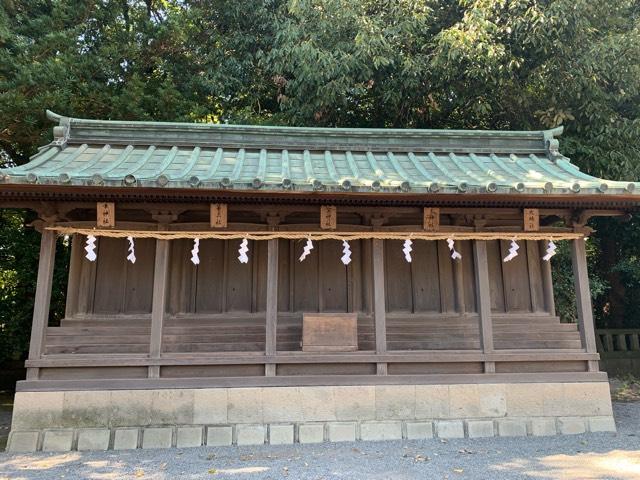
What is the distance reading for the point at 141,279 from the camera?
7086mm

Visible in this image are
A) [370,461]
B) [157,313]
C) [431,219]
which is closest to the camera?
[370,461]

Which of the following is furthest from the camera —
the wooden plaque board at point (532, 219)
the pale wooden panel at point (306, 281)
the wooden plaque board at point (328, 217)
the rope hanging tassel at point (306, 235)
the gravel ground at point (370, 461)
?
the pale wooden panel at point (306, 281)

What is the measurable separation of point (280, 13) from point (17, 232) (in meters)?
9.01

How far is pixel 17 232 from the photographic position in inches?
425

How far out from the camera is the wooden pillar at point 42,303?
595 centimetres

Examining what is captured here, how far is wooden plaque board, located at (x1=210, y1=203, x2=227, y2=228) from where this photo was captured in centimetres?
636

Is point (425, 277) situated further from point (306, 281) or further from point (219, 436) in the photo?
point (219, 436)

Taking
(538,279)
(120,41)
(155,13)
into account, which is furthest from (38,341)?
(155,13)

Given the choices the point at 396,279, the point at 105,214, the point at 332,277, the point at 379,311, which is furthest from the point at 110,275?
the point at 396,279

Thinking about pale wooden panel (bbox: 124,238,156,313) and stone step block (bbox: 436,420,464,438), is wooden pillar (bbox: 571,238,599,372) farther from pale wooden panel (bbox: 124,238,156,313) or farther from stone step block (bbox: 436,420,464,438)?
pale wooden panel (bbox: 124,238,156,313)

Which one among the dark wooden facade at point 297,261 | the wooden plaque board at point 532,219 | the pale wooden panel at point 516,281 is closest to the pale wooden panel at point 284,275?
the dark wooden facade at point 297,261

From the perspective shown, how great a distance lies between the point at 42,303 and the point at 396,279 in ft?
17.6

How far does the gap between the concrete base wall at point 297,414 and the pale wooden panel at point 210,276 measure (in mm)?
1520

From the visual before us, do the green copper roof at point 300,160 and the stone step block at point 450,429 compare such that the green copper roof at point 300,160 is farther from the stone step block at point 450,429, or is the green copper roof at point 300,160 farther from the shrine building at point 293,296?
the stone step block at point 450,429
